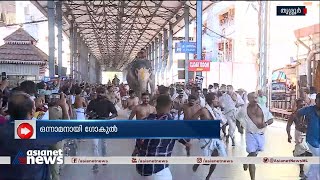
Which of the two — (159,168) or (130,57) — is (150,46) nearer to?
(130,57)

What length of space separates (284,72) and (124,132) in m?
1.34

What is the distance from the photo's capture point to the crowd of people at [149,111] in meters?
3.78

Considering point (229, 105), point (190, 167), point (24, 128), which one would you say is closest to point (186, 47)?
point (229, 105)

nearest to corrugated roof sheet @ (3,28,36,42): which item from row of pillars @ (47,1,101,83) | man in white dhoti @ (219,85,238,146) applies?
row of pillars @ (47,1,101,83)

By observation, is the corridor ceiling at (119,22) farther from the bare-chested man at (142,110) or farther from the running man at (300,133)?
the running man at (300,133)

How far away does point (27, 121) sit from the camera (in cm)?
375

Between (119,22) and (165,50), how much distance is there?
16.8 inches

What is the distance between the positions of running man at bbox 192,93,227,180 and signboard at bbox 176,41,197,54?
0.37m

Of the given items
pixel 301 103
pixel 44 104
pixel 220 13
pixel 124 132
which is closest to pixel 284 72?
pixel 301 103

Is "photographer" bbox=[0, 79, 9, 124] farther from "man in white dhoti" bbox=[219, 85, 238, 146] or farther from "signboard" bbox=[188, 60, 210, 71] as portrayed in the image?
"man in white dhoti" bbox=[219, 85, 238, 146]

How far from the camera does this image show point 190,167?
440 centimetres

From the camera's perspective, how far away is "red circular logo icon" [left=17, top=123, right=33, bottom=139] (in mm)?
3744

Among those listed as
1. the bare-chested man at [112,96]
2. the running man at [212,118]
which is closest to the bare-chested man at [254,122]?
the running man at [212,118]

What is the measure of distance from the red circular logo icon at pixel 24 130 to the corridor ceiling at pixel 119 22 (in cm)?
72
